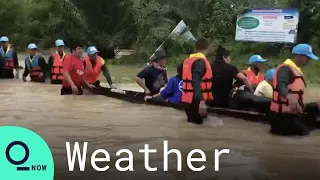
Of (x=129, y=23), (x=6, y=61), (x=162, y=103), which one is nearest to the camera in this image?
(x=162, y=103)

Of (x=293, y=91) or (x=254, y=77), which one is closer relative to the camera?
(x=293, y=91)

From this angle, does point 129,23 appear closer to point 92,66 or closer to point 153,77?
point 92,66

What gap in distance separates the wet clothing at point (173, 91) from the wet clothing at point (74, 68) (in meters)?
1.91

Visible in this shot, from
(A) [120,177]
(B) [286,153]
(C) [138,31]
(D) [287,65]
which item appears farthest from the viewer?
(C) [138,31]

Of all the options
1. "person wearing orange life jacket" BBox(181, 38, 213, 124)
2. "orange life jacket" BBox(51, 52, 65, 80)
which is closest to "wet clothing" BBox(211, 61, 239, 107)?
"person wearing orange life jacket" BBox(181, 38, 213, 124)

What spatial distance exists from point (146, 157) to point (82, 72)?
14.7 feet

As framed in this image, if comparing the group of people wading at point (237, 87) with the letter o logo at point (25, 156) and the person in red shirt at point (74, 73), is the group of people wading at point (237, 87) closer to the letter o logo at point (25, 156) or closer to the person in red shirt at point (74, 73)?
the person in red shirt at point (74, 73)

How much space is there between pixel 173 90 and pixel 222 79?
0.77 metres

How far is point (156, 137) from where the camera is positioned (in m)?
5.22

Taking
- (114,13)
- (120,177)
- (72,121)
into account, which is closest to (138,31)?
(114,13)

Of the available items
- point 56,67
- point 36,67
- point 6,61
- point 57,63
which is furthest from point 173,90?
point 6,61

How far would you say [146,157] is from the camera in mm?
4055

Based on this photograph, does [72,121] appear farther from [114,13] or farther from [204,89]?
[114,13]

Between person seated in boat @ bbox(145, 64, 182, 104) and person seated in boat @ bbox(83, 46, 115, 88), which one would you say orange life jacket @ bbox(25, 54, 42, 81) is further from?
person seated in boat @ bbox(145, 64, 182, 104)
